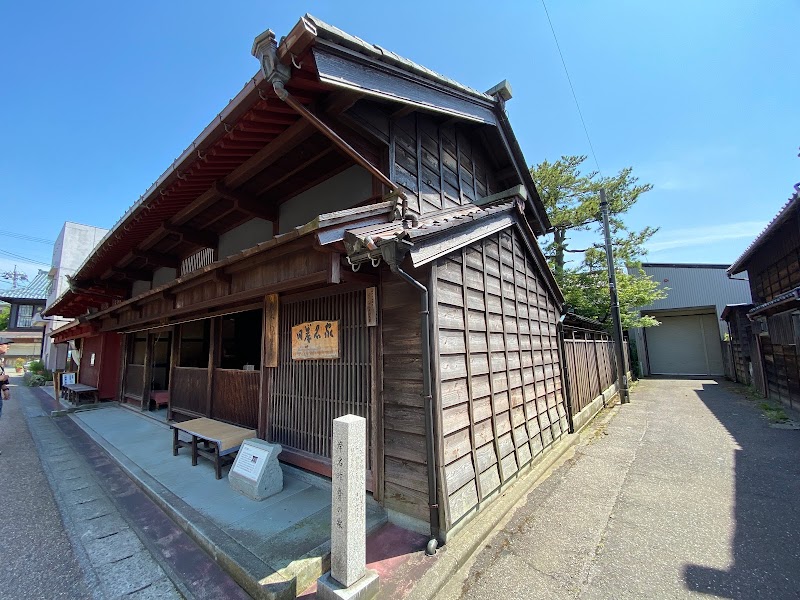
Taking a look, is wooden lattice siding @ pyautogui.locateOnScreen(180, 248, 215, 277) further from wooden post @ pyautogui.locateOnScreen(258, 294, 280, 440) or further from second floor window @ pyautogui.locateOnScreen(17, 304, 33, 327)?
second floor window @ pyautogui.locateOnScreen(17, 304, 33, 327)

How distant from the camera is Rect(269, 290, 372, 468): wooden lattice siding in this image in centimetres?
457

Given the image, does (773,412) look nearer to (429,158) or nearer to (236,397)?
(429,158)

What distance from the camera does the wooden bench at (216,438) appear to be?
5273mm

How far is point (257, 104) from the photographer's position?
3615mm

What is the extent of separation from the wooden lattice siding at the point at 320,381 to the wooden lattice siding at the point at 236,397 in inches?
33.0

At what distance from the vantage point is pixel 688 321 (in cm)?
2294

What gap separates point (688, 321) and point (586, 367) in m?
18.3

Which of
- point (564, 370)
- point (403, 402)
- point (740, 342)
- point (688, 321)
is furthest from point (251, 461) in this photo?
point (688, 321)

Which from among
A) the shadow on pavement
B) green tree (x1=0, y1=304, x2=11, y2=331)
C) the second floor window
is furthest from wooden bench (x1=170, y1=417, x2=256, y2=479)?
green tree (x1=0, y1=304, x2=11, y2=331)

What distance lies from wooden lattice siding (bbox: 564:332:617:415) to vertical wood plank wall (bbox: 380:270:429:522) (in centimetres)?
616

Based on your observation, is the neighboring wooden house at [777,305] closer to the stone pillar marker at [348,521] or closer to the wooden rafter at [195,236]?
the stone pillar marker at [348,521]

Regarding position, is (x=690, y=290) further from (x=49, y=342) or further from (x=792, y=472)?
(x=49, y=342)

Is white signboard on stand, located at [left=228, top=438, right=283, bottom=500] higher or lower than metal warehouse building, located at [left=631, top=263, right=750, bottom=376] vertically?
lower

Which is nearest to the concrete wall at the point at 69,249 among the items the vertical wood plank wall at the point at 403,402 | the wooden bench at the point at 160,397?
the wooden bench at the point at 160,397
